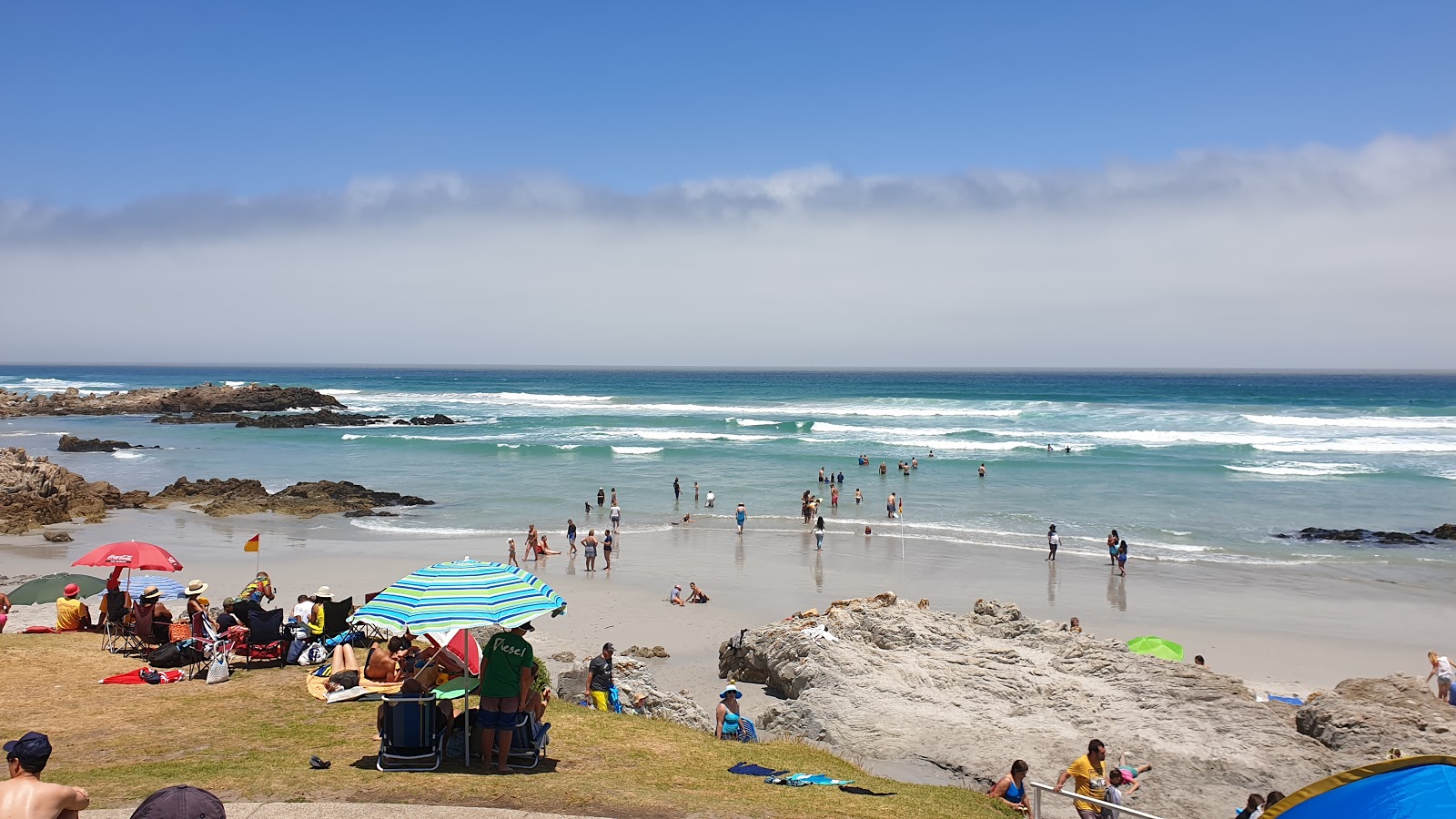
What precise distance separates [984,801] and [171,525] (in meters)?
28.1

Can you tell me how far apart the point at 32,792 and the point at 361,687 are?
5318 mm

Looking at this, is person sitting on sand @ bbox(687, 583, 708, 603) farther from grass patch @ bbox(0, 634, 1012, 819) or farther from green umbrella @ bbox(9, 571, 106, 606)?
green umbrella @ bbox(9, 571, 106, 606)

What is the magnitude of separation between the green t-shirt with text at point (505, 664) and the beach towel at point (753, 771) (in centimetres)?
216

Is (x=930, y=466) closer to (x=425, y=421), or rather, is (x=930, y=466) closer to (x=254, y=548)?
(x=254, y=548)

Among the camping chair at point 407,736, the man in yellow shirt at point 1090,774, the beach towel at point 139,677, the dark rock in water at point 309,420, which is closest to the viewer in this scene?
the camping chair at point 407,736

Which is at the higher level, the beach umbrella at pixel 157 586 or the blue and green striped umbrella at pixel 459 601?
the blue and green striped umbrella at pixel 459 601

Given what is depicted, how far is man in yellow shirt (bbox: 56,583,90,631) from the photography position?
1240 centimetres

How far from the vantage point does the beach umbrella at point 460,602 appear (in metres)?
7.14

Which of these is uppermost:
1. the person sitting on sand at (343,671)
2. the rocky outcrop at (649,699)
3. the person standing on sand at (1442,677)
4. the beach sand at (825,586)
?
the person sitting on sand at (343,671)

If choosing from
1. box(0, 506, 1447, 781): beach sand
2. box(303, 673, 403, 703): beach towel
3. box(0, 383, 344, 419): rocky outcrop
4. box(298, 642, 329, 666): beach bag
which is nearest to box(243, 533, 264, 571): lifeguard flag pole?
box(0, 506, 1447, 781): beach sand

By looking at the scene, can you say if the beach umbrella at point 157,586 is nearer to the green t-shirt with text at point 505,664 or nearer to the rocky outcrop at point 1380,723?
the green t-shirt with text at point 505,664

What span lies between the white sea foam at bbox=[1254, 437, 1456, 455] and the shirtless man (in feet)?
189

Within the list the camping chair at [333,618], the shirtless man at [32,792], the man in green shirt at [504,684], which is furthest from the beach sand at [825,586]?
the shirtless man at [32,792]

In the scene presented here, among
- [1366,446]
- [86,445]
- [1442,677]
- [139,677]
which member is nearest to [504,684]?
[139,677]
